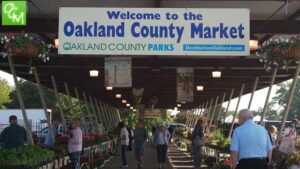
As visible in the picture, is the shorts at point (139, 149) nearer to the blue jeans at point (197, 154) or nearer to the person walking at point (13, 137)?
the blue jeans at point (197, 154)

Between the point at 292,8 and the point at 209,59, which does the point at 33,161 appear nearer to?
the point at 292,8

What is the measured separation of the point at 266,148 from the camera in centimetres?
905

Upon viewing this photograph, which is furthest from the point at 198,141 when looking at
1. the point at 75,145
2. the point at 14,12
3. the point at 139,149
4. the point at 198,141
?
the point at 14,12

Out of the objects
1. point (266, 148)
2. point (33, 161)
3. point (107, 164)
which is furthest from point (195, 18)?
point (107, 164)

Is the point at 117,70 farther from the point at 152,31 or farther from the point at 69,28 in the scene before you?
the point at 152,31

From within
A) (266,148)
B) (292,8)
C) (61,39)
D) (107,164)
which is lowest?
(107,164)

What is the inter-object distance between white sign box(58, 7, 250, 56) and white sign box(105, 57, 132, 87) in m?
6.05

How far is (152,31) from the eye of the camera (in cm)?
1142

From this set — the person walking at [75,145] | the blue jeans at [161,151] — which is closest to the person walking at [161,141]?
the blue jeans at [161,151]

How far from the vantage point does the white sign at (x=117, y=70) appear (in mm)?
17641

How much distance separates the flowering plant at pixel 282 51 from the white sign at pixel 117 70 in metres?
5.87

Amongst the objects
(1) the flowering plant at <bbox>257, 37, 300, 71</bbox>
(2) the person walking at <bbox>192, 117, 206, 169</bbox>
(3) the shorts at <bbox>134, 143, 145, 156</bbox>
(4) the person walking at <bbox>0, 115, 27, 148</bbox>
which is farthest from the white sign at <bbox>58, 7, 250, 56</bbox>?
(3) the shorts at <bbox>134, 143, 145, 156</bbox>

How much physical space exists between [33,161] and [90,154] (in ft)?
31.6

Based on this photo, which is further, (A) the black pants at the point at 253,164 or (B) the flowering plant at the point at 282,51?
(B) the flowering plant at the point at 282,51
